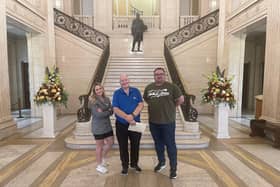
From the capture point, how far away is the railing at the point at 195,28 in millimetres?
9922

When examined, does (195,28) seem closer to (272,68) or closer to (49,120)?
(272,68)

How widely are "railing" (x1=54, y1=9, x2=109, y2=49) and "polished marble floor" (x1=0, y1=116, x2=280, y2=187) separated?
5744mm

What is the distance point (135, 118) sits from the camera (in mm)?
3480

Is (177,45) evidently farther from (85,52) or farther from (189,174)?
(189,174)

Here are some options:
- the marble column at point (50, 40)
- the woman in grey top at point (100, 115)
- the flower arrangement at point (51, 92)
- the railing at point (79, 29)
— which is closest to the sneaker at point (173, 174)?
the woman in grey top at point (100, 115)

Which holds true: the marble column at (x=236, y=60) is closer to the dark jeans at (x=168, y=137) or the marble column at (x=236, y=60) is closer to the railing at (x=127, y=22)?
the railing at (x=127, y=22)

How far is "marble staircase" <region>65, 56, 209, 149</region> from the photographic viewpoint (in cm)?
518

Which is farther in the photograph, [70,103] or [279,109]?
[70,103]

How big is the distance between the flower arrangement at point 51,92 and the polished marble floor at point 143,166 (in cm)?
106

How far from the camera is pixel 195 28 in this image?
1020cm

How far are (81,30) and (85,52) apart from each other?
1182 millimetres

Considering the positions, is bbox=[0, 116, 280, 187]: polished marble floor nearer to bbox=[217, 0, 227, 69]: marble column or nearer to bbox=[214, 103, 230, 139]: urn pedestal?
bbox=[214, 103, 230, 139]: urn pedestal

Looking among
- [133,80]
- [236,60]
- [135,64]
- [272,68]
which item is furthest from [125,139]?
[236,60]

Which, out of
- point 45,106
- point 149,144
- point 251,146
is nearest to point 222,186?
point 149,144
